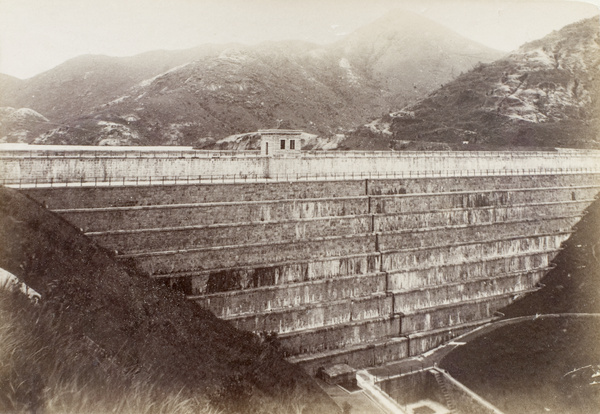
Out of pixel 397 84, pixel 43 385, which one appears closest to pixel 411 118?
pixel 397 84

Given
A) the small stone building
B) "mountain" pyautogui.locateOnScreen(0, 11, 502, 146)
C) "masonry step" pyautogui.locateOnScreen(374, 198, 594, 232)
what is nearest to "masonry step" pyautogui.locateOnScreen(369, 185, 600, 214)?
"masonry step" pyautogui.locateOnScreen(374, 198, 594, 232)

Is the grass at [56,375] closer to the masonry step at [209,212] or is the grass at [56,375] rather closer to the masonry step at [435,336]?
the masonry step at [209,212]

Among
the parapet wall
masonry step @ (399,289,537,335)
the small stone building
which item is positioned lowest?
masonry step @ (399,289,537,335)

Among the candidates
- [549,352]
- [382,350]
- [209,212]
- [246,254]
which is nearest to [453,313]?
[382,350]

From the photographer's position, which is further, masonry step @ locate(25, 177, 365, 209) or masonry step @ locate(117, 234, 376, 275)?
masonry step @ locate(117, 234, 376, 275)

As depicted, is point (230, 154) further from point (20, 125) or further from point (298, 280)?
point (20, 125)

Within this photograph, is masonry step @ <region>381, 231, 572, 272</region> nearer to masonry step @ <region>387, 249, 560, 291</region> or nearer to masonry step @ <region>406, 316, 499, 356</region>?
masonry step @ <region>387, 249, 560, 291</region>

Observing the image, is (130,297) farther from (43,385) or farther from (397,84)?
(397,84)

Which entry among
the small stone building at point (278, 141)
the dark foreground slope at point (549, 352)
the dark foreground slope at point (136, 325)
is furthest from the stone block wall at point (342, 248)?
the small stone building at point (278, 141)
